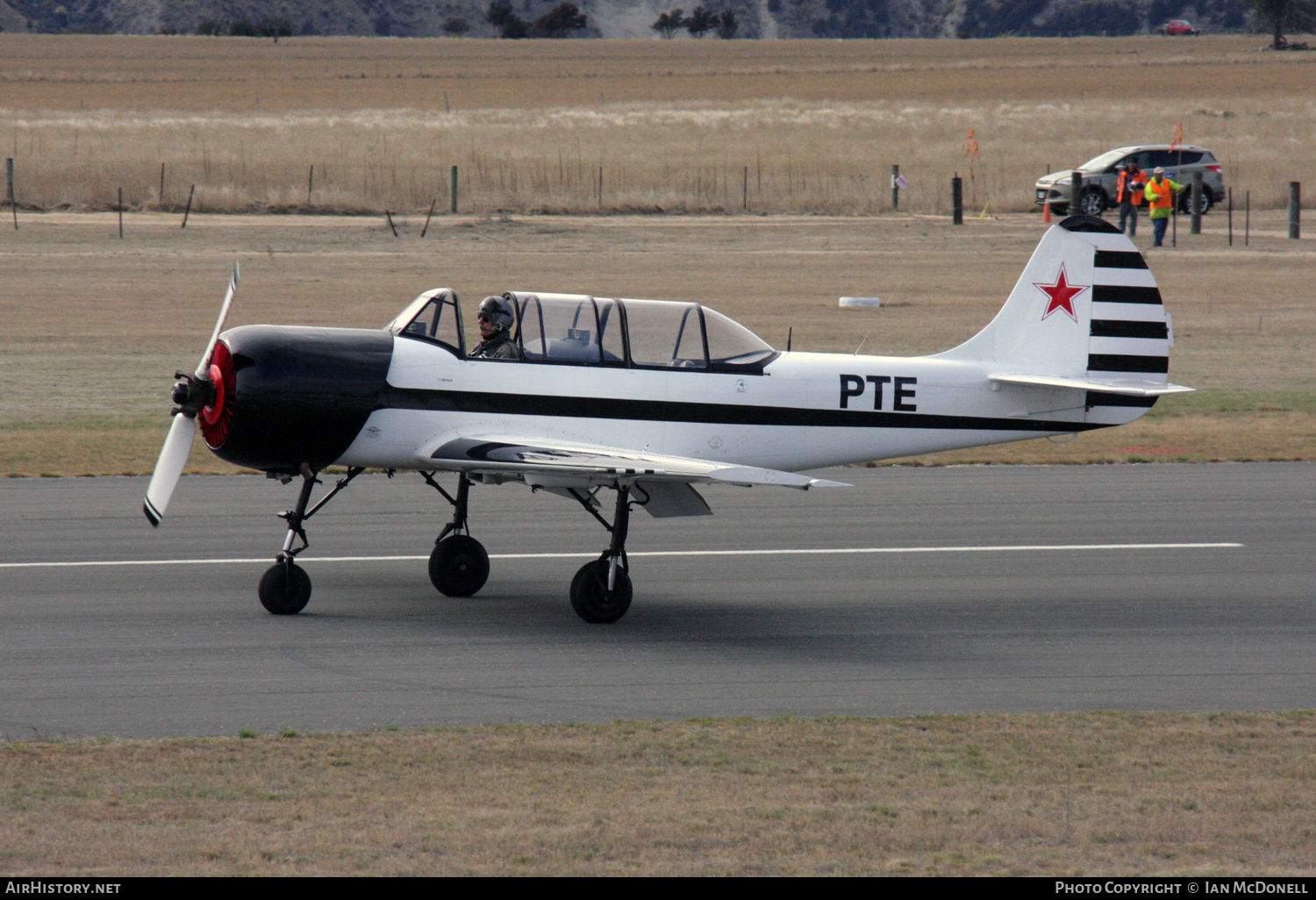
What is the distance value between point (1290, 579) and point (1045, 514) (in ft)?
9.91

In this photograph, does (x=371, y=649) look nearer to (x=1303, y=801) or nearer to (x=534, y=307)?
(x=534, y=307)

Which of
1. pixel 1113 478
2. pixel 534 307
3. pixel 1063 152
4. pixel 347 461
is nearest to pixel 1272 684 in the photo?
pixel 534 307

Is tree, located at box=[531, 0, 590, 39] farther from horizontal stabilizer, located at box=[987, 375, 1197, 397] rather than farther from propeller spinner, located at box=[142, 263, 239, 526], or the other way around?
propeller spinner, located at box=[142, 263, 239, 526]

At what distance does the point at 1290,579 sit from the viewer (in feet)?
41.6

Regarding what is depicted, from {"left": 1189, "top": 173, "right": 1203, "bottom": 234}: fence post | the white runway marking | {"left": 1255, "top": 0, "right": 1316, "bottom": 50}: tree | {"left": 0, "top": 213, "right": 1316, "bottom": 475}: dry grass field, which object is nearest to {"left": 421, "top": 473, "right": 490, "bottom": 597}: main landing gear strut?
the white runway marking

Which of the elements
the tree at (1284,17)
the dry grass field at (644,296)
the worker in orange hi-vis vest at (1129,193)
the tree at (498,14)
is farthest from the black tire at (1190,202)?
the tree at (498,14)

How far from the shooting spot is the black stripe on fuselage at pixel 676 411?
10984mm

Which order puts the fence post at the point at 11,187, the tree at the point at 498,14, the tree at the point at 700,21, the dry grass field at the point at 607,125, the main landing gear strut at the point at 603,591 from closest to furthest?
the main landing gear strut at the point at 603,591
the fence post at the point at 11,187
the dry grass field at the point at 607,125
the tree at the point at 498,14
the tree at the point at 700,21

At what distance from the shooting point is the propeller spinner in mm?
10531

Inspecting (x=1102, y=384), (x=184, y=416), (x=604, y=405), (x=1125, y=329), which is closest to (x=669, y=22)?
(x=1125, y=329)

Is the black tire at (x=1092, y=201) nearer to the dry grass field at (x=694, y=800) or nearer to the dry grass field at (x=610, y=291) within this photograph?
the dry grass field at (x=610, y=291)

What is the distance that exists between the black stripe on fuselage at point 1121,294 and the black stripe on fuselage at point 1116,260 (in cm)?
19

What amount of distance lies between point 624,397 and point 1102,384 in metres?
4.16

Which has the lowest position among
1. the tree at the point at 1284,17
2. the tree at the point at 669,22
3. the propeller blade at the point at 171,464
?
the propeller blade at the point at 171,464
